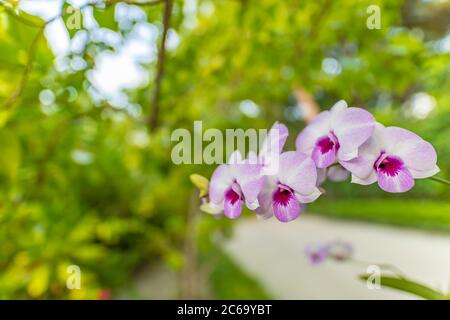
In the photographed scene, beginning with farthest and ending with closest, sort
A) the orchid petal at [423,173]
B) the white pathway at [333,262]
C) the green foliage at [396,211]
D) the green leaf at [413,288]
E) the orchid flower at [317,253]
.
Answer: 1. the green foliage at [396,211]
2. the white pathway at [333,262]
3. the orchid flower at [317,253]
4. the green leaf at [413,288]
5. the orchid petal at [423,173]

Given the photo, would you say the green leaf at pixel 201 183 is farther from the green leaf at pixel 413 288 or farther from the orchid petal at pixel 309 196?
the green leaf at pixel 413 288

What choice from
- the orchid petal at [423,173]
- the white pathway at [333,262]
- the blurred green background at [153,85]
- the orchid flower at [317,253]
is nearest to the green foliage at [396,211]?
the white pathway at [333,262]

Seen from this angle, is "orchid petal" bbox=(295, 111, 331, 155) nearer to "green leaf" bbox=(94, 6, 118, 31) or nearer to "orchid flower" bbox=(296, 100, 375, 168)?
"orchid flower" bbox=(296, 100, 375, 168)

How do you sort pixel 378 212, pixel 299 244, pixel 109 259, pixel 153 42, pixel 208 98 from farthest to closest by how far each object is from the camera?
pixel 378 212
pixel 299 244
pixel 109 259
pixel 208 98
pixel 153 42

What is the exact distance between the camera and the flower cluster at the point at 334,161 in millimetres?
272

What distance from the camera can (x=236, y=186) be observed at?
290mm

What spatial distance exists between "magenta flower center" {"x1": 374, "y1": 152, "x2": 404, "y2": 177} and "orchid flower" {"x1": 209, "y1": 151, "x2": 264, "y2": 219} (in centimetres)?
9

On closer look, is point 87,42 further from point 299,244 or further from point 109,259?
point 299,244

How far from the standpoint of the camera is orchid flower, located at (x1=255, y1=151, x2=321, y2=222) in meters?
0.27

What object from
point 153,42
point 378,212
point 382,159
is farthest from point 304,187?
point 378,212

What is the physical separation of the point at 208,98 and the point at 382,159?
76cm

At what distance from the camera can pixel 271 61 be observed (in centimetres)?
73

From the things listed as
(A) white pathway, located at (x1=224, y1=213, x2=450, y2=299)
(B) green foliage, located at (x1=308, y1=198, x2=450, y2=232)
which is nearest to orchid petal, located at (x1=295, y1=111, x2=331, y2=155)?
(A) white pathway, located at (x1=224, y1=213, x2=450, y2=299)

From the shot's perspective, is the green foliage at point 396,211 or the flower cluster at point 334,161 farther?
the green foliage at point 396,211
